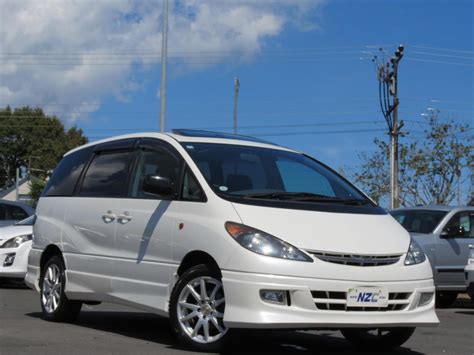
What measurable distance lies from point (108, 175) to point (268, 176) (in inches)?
70.7

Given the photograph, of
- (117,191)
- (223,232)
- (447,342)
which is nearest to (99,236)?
(117,191)

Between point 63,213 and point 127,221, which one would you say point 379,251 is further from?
point 63,213

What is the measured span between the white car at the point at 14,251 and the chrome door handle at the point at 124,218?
6.35 meters

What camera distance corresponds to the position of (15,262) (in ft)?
44.0

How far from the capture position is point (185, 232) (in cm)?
661

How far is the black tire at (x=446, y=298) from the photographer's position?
Result: 13078 millimetres

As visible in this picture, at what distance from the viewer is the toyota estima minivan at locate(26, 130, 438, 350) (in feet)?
19.5

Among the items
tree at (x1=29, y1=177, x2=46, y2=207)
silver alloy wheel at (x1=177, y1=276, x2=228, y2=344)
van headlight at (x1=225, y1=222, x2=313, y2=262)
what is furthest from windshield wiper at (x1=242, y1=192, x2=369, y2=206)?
tree at (x1=29, y1=177, x2=46, y2=207)

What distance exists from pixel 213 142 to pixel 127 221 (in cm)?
109

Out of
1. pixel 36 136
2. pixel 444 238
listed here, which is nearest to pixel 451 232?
pixel 444 238

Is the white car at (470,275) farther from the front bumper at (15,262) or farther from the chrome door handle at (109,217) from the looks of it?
the front bumper at (15,262)

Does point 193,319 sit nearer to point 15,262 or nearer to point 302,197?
point 302,197

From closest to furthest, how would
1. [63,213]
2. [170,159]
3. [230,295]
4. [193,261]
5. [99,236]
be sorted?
[230,295] < [193,261] < [170,159] < [99,236] < [63,213]

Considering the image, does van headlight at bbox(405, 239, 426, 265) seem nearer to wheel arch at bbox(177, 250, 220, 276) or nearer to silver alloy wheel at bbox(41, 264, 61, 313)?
wheel arch at bbox(177, 250, 220, 276)
